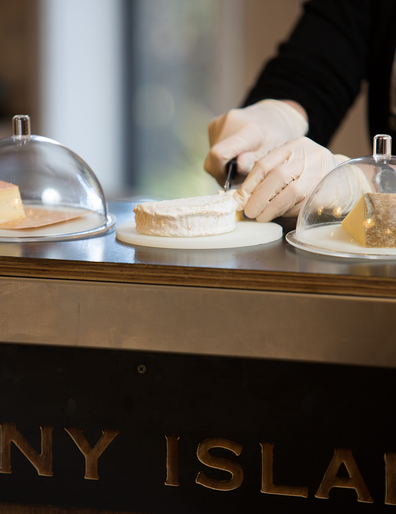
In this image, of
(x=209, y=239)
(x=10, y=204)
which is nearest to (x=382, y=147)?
(x=209, y=239)

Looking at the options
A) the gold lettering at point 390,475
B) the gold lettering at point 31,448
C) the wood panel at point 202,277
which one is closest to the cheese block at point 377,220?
the wood panel at point 202,277

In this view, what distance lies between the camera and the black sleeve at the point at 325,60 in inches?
63.6

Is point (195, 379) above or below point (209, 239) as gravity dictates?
below

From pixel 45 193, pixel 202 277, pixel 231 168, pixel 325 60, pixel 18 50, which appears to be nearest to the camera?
pixel 202 277

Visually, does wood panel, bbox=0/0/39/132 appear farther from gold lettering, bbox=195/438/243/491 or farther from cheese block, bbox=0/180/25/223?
gold lettering, bbox=195/438/243/491

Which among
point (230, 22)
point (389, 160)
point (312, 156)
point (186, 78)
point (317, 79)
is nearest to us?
point (389, 160)

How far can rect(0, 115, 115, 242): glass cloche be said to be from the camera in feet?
2.60

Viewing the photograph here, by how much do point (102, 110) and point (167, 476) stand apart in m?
3.66

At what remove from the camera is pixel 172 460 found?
0.68 m

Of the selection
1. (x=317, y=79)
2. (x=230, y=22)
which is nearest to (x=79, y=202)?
(x=317, y=79)

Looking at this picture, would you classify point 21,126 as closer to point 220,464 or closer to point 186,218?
point 186,218

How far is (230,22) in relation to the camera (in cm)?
368

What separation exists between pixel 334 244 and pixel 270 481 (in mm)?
313

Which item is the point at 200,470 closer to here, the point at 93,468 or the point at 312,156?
the point at 93,468
